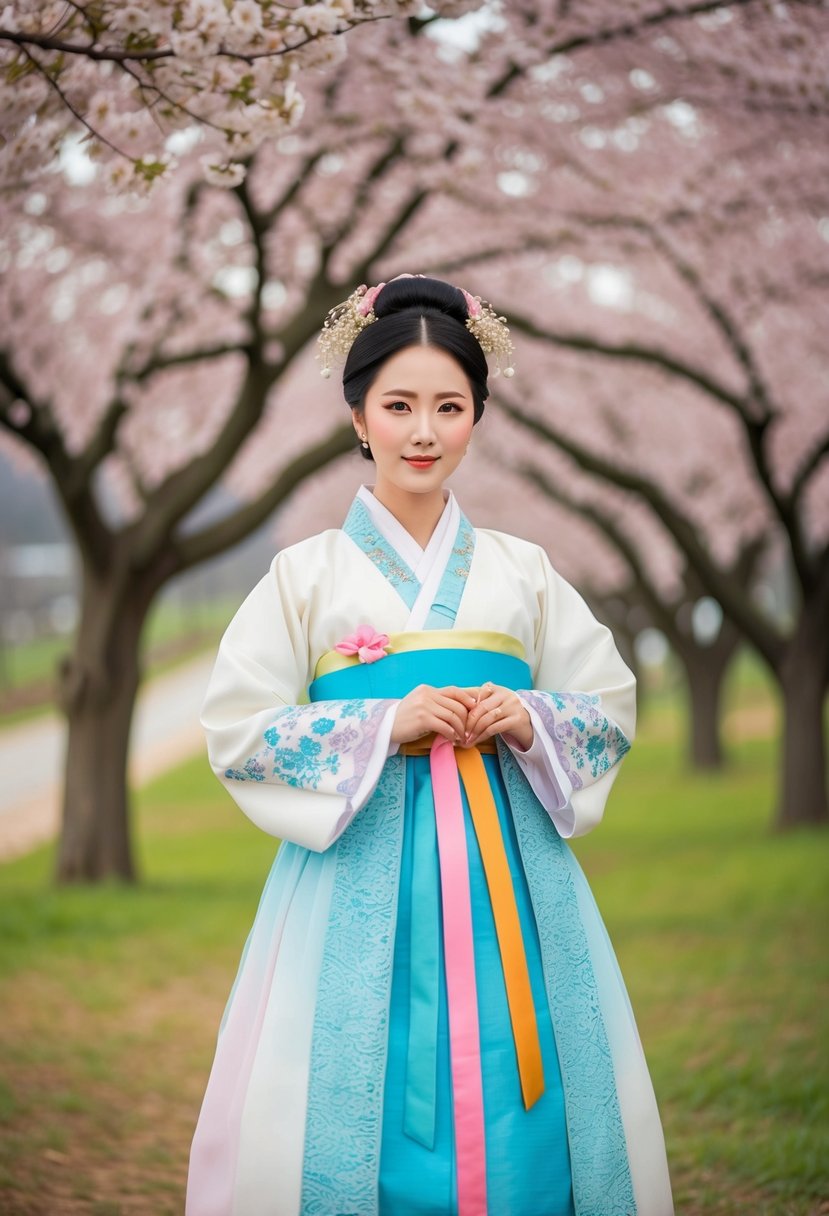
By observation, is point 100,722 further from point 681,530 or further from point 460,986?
point 460,986

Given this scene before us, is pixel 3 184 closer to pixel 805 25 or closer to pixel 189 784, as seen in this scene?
pixel 805 25

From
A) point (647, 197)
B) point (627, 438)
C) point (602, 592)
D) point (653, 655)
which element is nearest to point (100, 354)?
point (647, 197)

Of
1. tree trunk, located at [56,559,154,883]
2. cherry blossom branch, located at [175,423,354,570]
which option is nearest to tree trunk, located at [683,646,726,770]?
cherry blossom branch, located at [175,423,354,570]

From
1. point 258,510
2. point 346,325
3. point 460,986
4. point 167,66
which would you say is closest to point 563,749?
point 460,986

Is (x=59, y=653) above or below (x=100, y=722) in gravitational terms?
below

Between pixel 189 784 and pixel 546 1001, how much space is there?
47.4 feet

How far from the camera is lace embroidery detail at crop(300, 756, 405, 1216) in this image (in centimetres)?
222

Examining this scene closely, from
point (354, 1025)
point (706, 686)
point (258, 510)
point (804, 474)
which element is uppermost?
point (354, 1025)

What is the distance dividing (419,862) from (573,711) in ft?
1.41

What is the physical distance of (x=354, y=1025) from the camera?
2.28 metres

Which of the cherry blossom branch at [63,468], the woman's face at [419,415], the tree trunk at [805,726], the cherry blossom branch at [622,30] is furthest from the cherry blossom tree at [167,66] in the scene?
the tree trunk at [805,726]

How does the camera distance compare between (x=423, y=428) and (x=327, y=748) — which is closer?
(x=327, y=748)

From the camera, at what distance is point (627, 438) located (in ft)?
50.1

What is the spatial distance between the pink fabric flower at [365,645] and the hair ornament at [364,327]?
1.92ft
